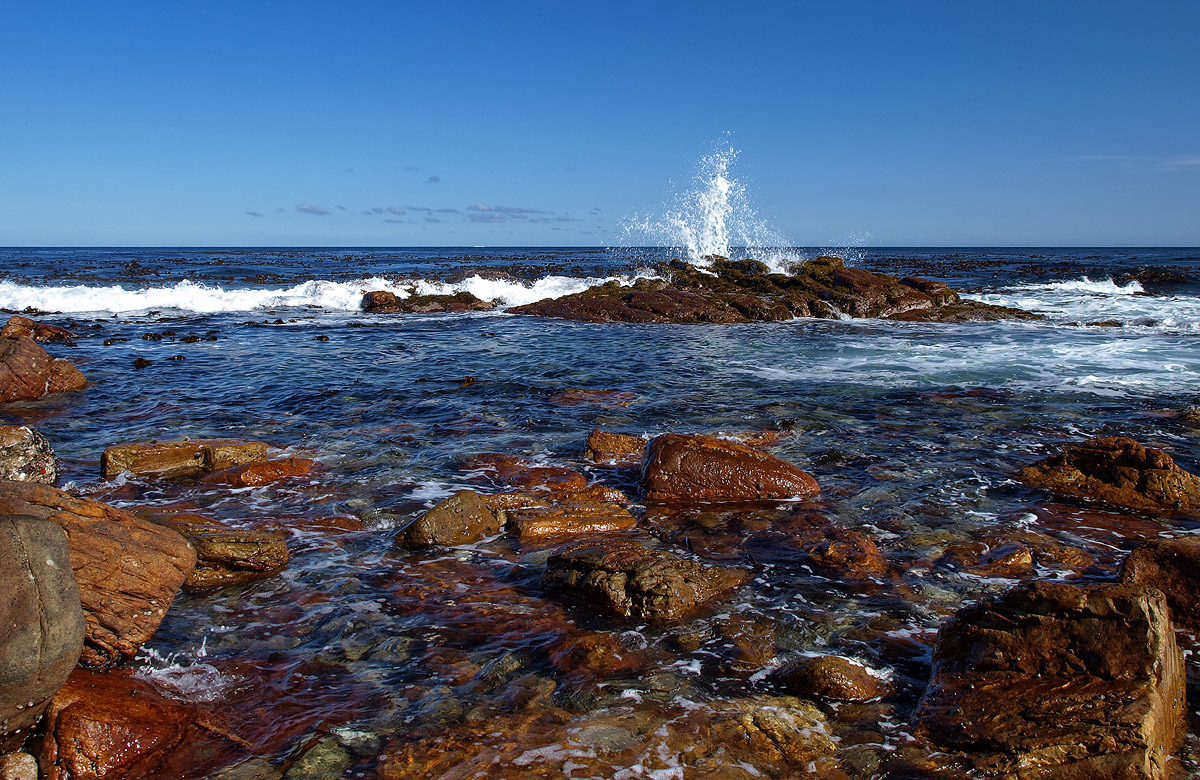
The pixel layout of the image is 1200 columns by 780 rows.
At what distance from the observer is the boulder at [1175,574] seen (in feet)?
16.5

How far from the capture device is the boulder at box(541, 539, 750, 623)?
5277mm

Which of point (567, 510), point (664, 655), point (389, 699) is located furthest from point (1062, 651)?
point (567, 510)

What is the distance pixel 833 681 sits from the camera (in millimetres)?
4305

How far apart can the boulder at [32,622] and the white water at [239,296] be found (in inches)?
1095

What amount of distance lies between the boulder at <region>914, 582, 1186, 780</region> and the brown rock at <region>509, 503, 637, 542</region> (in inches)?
137

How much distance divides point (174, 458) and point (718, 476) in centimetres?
654

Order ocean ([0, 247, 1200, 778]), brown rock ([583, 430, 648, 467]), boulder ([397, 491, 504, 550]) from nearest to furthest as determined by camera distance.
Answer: ocean ([0, 247, 1200, 778]) → boulder ([397, 491, 504, 550]) → brown rock ([583, 430, 648, 467])

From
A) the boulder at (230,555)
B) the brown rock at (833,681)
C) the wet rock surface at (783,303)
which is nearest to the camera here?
the brown rock at (833,681)

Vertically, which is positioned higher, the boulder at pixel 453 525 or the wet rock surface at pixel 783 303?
the wet rock surface at pixel 783 303

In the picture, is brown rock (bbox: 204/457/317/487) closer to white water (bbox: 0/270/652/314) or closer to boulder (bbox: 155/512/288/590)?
boulder (bbox: 155/512/288/590)

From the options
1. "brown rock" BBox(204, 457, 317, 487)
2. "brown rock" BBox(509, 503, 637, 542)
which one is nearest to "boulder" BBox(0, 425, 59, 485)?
"brown rock" BBox(204, 457, 317, 487)

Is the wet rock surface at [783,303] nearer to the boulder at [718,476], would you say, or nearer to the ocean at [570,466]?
the ocean at [570,466]

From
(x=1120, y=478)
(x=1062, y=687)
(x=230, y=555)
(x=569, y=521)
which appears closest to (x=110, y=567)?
(x=230, y=555)

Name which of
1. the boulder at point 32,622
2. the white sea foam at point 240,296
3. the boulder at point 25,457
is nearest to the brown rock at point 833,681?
the boulder at point 32,622
